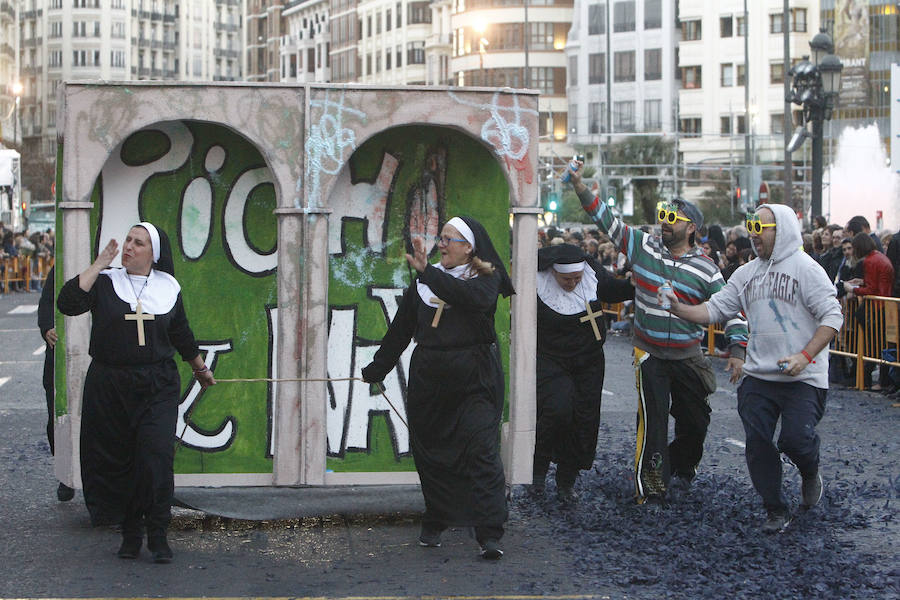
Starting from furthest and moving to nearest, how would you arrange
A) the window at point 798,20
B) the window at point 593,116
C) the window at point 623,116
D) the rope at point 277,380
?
the window at point 593,116, the window at point 623,116, the window at point 798,20, the rope at point 277,380

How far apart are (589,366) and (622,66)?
288ft

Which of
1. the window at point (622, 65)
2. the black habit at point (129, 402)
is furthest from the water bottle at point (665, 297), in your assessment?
the window at point (622, 65)

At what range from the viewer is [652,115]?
307ft

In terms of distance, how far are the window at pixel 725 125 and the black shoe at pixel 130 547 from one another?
8388 centimetres

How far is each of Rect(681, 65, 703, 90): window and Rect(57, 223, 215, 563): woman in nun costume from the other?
86002 millimetres

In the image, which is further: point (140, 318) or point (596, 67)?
point (596, 67)

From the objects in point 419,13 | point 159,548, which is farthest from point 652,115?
point 159,548

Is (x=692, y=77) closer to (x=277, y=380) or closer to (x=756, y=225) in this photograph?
(x=756, y=225)

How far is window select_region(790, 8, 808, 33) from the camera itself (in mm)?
87500

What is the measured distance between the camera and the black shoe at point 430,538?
7988mm

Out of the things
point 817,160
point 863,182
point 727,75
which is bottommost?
point 817,160

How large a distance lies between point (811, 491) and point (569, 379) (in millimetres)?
1534

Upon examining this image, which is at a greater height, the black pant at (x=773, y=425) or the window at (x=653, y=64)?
the window at (x=653, y=64)

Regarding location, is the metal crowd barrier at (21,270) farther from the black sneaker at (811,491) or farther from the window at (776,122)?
the window at (776,122)
